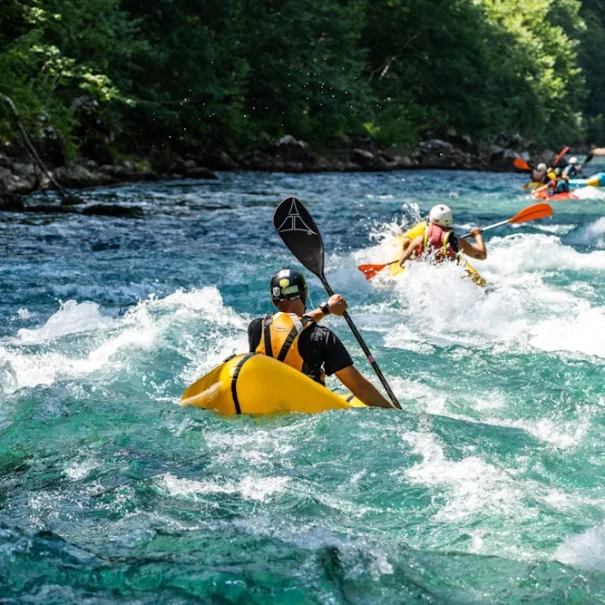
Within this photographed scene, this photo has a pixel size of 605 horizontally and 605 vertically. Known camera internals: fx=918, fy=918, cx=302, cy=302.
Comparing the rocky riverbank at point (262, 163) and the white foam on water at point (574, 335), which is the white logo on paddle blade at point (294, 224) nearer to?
the white foam on water at point (574, 335)

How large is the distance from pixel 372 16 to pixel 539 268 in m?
28.6

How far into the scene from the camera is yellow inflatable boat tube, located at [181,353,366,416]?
4.89 meters

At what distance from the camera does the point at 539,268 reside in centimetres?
1151

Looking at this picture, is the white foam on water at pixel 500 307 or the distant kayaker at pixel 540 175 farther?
the distant kayaker at pixel 540 175

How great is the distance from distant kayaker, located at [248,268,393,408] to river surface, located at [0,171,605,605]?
0.30m

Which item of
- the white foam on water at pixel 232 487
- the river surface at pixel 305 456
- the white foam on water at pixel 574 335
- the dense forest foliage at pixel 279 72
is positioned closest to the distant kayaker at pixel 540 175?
the dense forest foliage at pixel 279 72

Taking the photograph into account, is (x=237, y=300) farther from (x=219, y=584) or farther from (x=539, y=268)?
(x=219, y=584)

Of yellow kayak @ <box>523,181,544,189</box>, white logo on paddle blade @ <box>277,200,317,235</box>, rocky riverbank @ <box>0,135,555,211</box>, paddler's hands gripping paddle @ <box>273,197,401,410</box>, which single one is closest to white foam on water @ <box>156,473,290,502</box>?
paddler's hands gripping paddle @ <box>273,197,401,410</box>

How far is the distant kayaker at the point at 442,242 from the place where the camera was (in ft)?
30.8

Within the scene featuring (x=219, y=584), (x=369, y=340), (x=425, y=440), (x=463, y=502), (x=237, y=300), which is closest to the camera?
(x=219, y=584)

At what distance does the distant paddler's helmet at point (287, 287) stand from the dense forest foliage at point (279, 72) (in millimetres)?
13440

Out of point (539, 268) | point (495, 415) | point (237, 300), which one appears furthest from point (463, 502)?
point (539, 268)

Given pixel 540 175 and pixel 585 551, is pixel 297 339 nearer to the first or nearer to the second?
pixel 585 551

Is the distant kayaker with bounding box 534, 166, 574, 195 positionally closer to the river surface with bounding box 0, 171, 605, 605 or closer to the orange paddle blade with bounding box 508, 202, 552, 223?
the orange paddle blade with bounding box 508, 202, 552, 223
